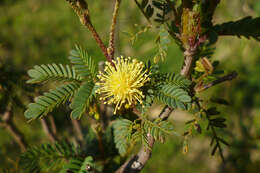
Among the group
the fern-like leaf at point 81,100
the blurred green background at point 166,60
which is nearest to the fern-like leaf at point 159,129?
the fern-like leaf at point 81,100

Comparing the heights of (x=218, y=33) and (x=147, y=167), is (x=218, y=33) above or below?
above

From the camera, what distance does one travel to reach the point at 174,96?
53 centimetres

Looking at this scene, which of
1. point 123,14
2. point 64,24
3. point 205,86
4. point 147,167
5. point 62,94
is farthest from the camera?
point 64,24

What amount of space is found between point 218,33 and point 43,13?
10.9 ft

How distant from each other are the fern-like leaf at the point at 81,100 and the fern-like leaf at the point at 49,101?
0.11 feet

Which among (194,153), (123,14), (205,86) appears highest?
(123,14)

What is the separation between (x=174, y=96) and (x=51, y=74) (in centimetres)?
30

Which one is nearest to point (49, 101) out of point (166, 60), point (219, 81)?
point (219, 81)

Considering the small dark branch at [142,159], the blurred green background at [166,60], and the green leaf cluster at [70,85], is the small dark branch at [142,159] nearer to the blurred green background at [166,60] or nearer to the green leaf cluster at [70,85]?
the green leaf cluster at [70,85]

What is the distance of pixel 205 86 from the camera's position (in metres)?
0.64

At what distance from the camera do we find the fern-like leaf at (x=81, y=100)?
48cm

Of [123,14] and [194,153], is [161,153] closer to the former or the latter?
[194,153]

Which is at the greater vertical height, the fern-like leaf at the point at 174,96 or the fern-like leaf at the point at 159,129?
the fern-like leaf at the point at 174,96

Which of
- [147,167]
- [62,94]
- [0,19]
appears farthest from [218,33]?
[0,19]
